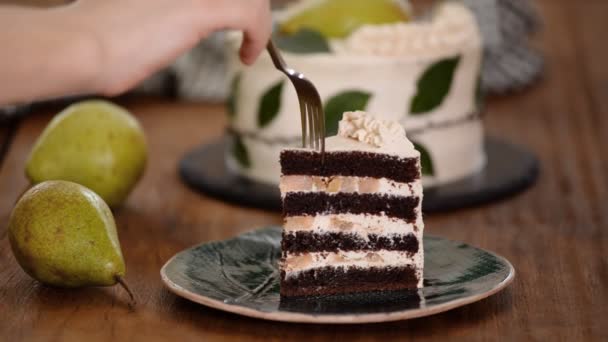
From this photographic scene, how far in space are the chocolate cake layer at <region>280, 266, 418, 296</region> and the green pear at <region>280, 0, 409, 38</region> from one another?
26.2 inches

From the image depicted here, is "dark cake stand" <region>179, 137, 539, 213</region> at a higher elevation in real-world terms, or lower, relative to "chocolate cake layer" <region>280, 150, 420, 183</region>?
lower

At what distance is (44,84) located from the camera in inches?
47.1

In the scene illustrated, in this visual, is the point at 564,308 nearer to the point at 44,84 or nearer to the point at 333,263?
the point at 333,263

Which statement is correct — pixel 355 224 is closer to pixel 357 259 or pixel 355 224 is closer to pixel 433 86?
pixel 357 259

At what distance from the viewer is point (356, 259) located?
1.38 m

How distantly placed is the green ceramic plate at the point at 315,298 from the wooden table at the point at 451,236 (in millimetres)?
33

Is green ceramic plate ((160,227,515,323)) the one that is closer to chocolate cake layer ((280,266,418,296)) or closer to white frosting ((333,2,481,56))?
chocolate cake layer ((280,266,418,296))

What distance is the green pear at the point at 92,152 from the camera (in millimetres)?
1741

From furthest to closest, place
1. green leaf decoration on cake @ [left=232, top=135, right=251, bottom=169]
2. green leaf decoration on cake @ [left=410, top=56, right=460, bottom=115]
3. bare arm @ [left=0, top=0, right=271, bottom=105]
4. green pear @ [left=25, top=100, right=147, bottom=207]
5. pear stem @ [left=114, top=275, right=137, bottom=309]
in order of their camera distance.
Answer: green leaf decoration on cake @ [left=232, top=135, right=251, bottom=169] → green leaf decoration on cake @ [left=410, top=56, right=460, bottom=115] → green pear @ [left=25, top=100, right=147, bottom=207] → pear stem @ [left=114, top=275, right=137, bottom=309] → bare arm @ [left=0, top=0, right=271, bottom=105]

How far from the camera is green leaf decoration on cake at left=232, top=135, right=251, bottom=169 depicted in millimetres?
1969

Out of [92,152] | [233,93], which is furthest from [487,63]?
[92,152]

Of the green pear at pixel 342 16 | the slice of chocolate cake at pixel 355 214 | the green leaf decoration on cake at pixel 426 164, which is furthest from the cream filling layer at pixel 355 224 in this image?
the green pear at pixel 342 16

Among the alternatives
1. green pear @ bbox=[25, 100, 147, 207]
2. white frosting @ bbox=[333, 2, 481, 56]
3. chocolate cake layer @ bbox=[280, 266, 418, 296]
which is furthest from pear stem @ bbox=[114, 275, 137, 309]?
white frosting @ bbox=[333, 2, 481, 56]

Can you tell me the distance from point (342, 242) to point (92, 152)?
56 centimetres
